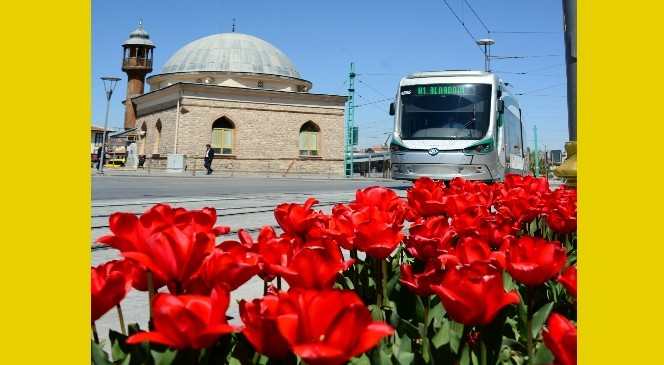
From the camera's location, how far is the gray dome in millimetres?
44747

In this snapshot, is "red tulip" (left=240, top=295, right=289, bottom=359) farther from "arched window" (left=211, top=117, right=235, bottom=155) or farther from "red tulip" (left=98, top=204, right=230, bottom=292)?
"arched window" (left=211, top=117, right=235, bottom=155)

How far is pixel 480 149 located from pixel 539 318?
534 inches

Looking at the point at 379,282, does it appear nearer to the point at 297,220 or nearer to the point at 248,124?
the point at 297,220

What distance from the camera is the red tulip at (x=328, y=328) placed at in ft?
2.55

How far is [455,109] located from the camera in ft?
48.6

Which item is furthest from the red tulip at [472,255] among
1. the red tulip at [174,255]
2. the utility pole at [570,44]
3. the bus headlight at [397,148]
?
the bus headlight at [397,148]

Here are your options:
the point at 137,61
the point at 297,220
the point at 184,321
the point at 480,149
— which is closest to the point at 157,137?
the point at 137,61

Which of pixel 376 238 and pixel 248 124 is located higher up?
pixel 248 124

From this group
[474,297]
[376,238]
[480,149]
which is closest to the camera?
[474,297]

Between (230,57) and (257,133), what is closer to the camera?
(257,133)

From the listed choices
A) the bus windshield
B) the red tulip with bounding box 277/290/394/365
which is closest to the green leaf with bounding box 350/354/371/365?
the red tulip with bounding box 277/290/394/365

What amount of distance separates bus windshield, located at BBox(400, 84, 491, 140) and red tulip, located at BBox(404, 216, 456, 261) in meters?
13.2
